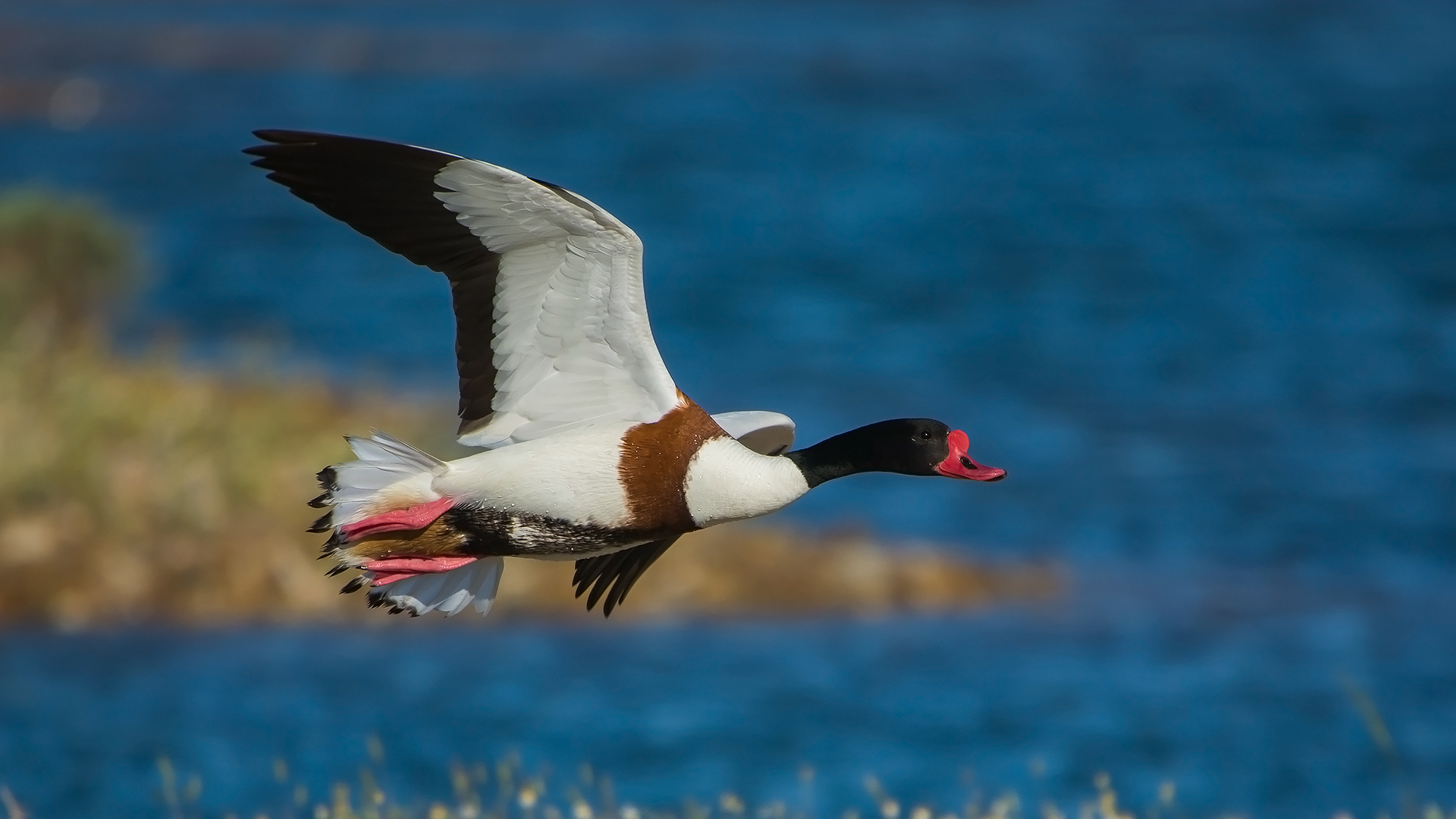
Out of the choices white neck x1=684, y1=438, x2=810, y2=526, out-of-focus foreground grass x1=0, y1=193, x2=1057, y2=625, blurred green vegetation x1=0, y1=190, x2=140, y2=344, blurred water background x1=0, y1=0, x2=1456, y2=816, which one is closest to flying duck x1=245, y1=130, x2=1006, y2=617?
white neck x1=684, y1=438, x2=810, y2=526

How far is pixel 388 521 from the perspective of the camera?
5.53 m

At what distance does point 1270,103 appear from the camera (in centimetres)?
3428

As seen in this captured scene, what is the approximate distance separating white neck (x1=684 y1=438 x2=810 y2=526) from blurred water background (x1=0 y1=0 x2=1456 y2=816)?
233cm

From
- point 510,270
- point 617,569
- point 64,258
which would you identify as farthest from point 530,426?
point 64,258

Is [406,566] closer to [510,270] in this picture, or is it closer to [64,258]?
[510,270]

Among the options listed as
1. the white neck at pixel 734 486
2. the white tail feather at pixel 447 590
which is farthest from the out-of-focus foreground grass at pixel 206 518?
the white neck at pixel 734 486

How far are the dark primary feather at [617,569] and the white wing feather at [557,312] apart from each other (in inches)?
34.7

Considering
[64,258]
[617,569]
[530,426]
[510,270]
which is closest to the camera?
[510,270]

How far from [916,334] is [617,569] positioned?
17360mm

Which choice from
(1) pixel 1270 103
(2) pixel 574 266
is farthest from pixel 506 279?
(1) pixel 1270 103

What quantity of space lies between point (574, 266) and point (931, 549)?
30.2ft

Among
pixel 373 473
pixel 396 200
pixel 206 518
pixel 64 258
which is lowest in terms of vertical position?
pixel 373 473

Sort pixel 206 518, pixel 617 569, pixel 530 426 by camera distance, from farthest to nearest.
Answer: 1. pixel 206 518
2. pixel 617 569
3. pixel 530 426

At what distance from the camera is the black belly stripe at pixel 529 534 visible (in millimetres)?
5457
